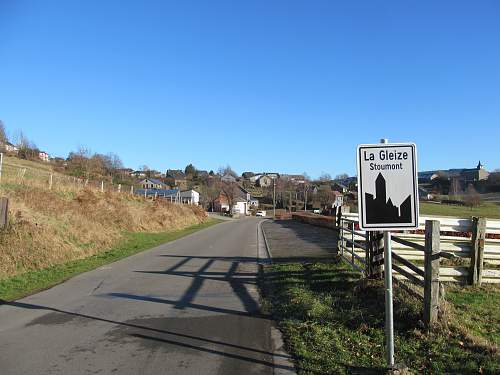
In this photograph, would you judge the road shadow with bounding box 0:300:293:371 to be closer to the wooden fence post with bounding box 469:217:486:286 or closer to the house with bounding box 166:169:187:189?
the wooden fence post with bounding box 469:217:486:286

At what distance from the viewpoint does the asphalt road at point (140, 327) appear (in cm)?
550

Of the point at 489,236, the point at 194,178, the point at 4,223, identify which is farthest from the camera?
the point at 194,178

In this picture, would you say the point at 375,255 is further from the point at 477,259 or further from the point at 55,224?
the point at 55,224

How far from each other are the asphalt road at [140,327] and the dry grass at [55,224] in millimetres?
2667

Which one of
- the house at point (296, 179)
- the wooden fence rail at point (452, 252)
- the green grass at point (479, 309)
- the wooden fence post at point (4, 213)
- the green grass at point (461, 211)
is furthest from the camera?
the house at point (296, 179)

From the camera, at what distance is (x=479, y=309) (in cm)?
772

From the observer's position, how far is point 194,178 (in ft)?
600

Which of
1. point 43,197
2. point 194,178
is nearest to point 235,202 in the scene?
point 194,178

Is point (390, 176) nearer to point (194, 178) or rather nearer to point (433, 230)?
point (433, 230)

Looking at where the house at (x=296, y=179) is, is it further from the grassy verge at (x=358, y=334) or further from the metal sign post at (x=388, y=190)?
the metal sign post at (x=388, y=190)

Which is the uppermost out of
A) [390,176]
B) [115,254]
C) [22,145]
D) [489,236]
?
[22,145]

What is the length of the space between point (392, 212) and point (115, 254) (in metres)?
15.4

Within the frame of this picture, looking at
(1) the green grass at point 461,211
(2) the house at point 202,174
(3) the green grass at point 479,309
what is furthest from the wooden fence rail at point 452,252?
(2) the house at point 202,174

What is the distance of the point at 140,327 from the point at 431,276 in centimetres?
434
